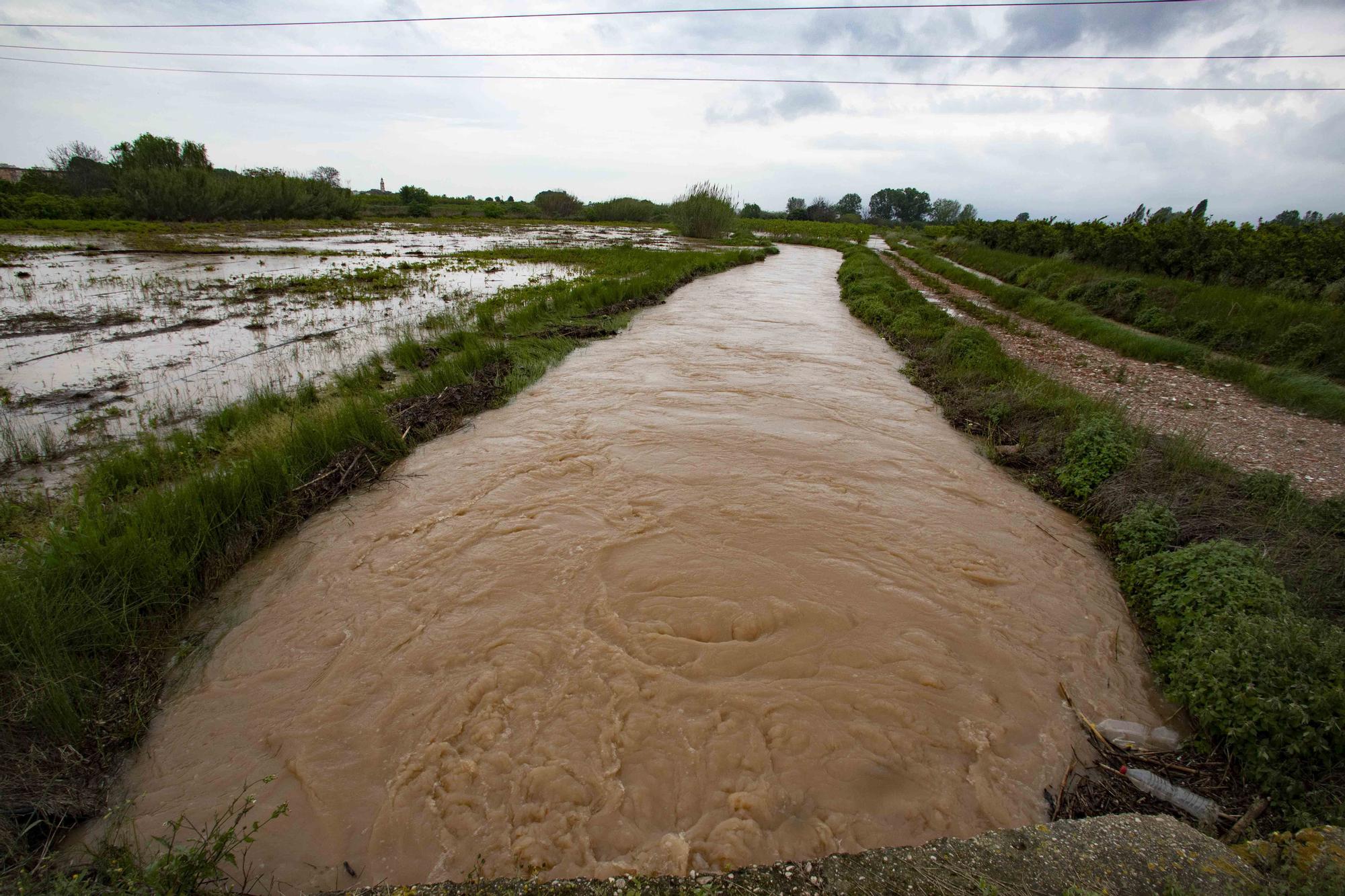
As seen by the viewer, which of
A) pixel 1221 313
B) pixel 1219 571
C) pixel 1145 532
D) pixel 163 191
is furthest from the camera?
pixel 163 191

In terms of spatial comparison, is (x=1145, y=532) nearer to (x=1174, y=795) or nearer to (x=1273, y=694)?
(x=1273, y=694)

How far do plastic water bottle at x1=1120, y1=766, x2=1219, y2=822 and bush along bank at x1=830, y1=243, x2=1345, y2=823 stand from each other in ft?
0.84

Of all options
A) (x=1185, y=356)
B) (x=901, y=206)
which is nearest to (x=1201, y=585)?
(x=1185, y=356)

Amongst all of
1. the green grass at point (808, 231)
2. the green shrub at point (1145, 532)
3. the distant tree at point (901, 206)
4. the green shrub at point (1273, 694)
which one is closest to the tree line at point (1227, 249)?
the green shrub at point (1145, 532)

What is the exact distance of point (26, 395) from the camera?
650 centimetres

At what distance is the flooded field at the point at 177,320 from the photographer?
639 centimetres

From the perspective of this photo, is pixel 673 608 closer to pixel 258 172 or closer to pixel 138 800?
pixel 138 800

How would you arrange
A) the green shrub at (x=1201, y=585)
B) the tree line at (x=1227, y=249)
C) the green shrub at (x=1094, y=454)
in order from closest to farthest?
the green shrub at (x=1201, y=585) → the green shrub at (x=1094, y=454) → the tree line at (x=1227, y=249)

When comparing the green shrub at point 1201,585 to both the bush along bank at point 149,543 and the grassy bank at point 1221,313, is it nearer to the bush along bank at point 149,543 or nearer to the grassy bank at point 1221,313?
the bush along bank at point 149,543

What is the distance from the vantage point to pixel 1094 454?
218 inches

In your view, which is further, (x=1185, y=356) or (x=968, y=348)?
(x=1185, y=356)

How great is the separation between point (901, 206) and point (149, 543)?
115 m

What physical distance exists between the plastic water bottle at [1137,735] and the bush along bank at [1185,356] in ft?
23.5

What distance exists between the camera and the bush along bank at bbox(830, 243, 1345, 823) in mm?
2555
